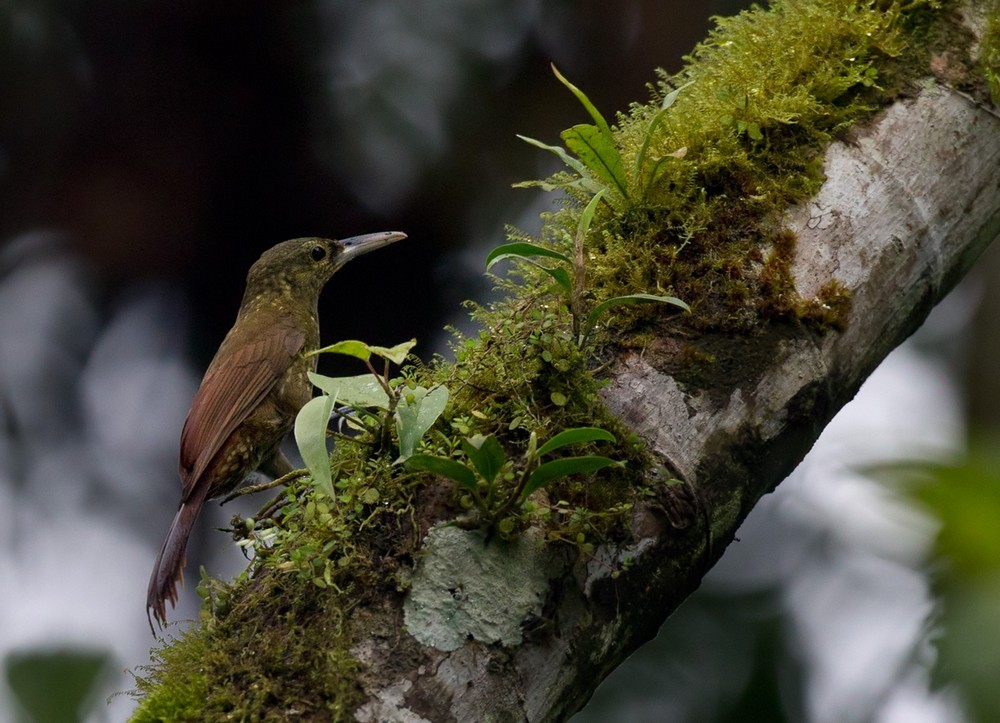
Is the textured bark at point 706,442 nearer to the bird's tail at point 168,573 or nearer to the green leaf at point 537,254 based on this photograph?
the green leaf at point 537,254

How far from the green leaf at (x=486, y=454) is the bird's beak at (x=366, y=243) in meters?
2.23

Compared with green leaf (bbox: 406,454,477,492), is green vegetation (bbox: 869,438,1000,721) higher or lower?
lower

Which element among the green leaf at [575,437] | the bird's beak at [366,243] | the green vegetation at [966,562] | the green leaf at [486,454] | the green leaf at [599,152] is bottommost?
the green vegetation at [966,562]

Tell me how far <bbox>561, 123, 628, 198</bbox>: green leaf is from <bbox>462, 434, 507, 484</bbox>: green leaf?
2.00 ft

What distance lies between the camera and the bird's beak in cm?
364

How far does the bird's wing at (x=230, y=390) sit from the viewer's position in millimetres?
3195

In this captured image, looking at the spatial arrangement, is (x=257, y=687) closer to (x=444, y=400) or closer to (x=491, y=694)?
(x=491, y=694)

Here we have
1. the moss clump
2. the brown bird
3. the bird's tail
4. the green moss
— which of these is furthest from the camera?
the brown bird

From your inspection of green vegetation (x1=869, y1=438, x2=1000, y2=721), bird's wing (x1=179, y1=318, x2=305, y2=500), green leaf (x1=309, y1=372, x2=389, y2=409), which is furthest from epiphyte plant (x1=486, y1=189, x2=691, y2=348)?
bird's wing (x1=179, y1=318, x2=305, y2=500)

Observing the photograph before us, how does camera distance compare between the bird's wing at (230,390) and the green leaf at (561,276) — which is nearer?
the green leaf at (561,276)

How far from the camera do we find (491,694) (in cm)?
138

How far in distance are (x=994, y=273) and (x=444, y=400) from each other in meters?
2.59

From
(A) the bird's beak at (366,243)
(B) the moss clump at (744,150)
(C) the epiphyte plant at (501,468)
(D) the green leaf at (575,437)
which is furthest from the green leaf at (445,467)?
(A) the bird's beak at (366,243)

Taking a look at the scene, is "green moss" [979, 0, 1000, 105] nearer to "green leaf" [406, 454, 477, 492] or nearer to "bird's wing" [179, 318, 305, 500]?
"green leaf" [406, 454, 477, 492]
